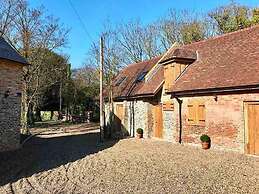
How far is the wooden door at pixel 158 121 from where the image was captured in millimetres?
21656

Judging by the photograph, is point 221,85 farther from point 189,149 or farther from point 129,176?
point 129,176

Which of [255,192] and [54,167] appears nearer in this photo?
[255,192]

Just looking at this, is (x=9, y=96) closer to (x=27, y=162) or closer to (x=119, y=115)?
(x=27, y=162)

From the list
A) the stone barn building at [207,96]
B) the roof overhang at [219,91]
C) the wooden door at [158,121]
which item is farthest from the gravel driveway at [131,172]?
the wooden door at [158,121]

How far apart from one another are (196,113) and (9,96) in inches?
370

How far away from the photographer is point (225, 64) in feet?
55.3

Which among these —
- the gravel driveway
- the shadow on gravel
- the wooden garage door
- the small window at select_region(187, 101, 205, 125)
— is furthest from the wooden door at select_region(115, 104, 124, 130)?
the wooden garage door

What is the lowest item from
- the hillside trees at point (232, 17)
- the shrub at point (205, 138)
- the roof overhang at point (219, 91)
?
the shrub at point (205, 138)

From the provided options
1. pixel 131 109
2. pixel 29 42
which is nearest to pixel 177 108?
pixel 131 109

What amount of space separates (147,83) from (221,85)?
29.3 feet

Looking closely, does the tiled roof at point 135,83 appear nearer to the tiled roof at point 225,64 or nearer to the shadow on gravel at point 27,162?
the tiled roof at point 225,64

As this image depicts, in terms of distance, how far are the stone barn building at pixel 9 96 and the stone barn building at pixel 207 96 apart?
8181 millimetres

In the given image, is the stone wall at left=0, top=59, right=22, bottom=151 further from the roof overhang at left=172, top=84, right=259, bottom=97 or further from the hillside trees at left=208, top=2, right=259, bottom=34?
the hillside trees at left=208, top=2, right=259, bottom=34

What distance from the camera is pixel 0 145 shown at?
16219 mm
